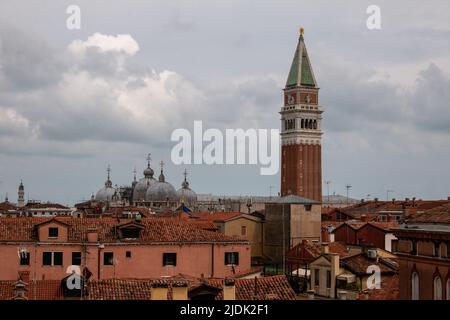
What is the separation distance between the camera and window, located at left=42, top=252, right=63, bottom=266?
2416cm

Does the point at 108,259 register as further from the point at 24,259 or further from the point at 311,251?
the point at 311,251

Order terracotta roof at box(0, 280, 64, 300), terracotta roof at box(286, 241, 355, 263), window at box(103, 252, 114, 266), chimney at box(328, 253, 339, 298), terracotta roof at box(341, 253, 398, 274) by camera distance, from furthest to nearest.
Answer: terracotta roof at box(286, 241, 355, 263), window at box(103, 252, 114, 266), terracotta roof at box(341, 253, 398, 274), chimney at box(328, 253, 339, 298), terracotta roof at box(0, 280, 64, 300)

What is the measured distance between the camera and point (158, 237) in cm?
2512

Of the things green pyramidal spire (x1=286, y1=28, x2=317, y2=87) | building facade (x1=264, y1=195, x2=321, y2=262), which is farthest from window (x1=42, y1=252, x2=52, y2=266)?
green pyramidal spire (x1=286, y1=28, x2=317, y2=87)

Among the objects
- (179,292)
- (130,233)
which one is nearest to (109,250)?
(130,233)

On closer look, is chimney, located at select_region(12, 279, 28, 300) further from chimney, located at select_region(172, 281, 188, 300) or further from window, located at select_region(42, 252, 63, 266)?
window, located at select_region(42, 252, 63, 266)

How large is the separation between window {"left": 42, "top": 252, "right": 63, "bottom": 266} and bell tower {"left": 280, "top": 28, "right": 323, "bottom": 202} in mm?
56755

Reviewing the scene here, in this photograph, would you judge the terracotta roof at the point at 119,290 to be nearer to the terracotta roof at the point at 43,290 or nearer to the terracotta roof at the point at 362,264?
the terracotta roof at the point at 43,290

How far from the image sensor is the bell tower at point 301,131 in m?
80.9

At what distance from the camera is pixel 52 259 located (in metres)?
24.2

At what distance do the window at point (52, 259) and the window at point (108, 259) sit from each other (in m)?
1.28

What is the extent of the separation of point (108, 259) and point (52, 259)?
65.5 inches
